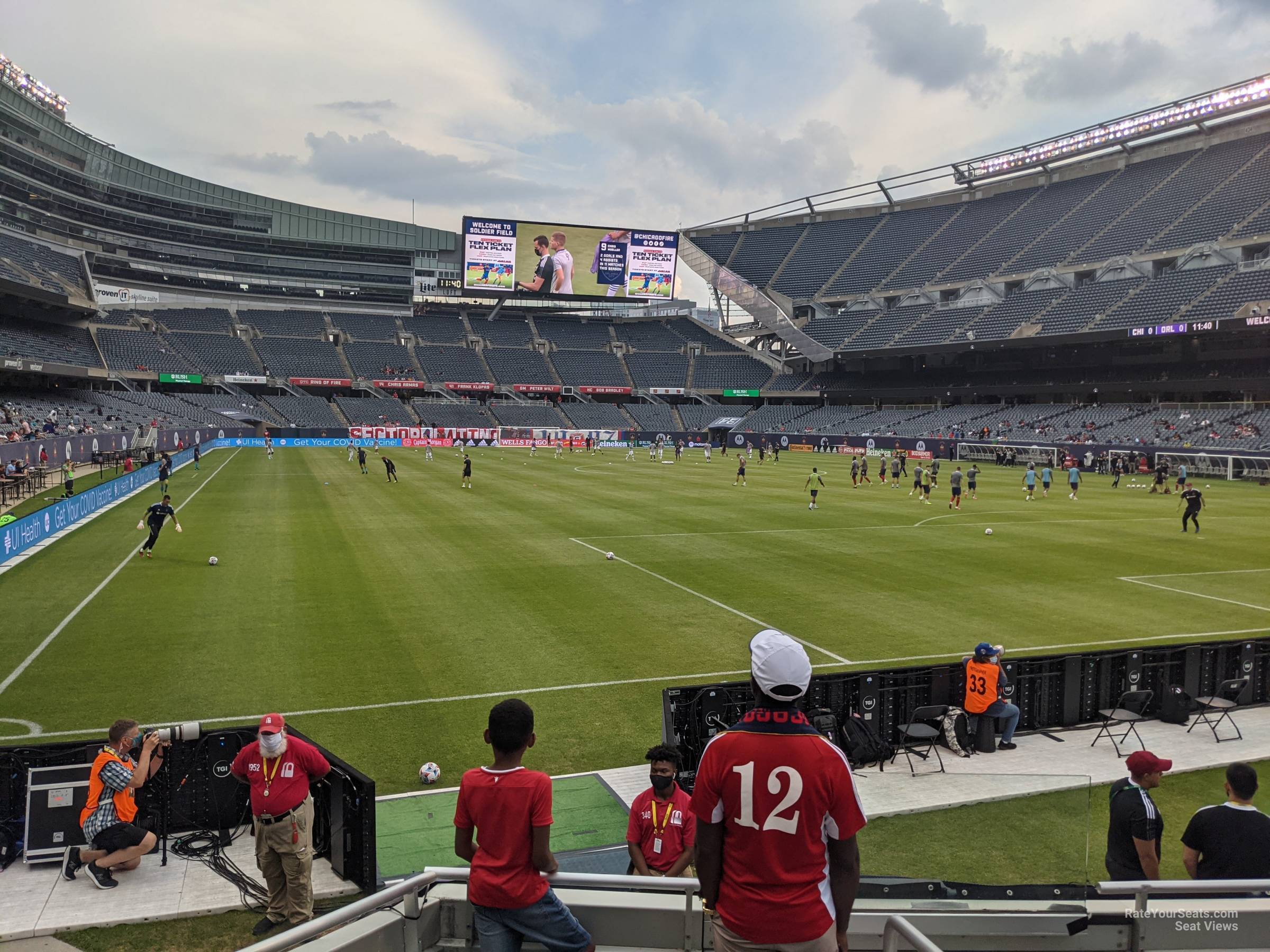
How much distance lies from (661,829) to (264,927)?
3.26 m

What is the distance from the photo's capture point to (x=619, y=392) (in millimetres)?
104562

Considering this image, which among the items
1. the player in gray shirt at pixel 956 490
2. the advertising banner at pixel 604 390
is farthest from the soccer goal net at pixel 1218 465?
the advertising banner at pixel 604 390

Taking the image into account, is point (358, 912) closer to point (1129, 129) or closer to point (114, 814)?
point (114, 814)

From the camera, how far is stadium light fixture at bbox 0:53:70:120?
8175 centimetres

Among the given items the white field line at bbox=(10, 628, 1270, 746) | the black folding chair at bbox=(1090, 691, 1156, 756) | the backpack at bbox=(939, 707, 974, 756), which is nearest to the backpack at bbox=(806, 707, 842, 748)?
the backpack at bbox=(939, 707, 974, 756)

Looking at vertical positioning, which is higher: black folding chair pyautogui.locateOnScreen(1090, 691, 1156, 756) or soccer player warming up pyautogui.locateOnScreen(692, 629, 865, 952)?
soccer player warming up pyautogui.locateOnScreen(692, 629, 865, 952)

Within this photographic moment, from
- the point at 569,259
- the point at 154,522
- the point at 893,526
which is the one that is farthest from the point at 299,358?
the point at 893,526

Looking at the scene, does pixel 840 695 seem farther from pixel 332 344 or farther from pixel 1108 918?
pixel 332 344

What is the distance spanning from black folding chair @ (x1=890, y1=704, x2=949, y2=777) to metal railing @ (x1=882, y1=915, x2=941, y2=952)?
6.23 metres

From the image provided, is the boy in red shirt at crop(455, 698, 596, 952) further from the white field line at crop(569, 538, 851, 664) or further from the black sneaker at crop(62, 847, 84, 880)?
the white field line at crop(569, 538, 851, 664)

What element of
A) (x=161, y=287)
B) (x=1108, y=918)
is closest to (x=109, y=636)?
(x=1108, y=918)

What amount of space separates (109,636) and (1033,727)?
592 inches

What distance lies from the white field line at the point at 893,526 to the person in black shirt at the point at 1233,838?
20835mm

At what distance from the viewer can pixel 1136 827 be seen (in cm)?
587
